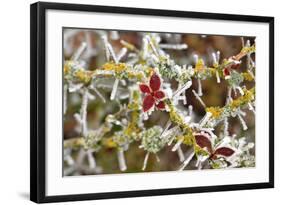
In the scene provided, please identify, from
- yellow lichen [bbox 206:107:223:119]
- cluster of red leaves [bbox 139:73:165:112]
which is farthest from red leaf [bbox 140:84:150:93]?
yellow lichen [bbox 206:107:223:119]

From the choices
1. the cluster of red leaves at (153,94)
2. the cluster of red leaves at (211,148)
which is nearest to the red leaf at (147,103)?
the cluster of red leaves at (153,94)

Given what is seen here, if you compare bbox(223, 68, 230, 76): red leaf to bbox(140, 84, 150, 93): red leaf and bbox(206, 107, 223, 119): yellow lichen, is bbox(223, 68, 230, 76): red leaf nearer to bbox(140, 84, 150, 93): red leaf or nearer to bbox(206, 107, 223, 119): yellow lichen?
bbox(206, 107, 223, 119): yellow lichen

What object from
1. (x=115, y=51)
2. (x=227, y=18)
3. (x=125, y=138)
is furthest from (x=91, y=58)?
(x=227, y=18)

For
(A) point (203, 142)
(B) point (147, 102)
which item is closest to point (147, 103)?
(B) point (147, 102)

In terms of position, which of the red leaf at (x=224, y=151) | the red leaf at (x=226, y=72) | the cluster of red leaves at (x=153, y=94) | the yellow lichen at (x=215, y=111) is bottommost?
the red leaf at (x=224, y=151)

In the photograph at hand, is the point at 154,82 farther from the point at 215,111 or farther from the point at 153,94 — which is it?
the point at 215,111

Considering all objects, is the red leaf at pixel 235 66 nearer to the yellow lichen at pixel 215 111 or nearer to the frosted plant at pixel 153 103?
the frosted plant at pixel 153 103

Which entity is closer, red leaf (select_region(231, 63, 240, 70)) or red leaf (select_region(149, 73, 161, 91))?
red leaf (select_region(149, 73, 161, 91))
